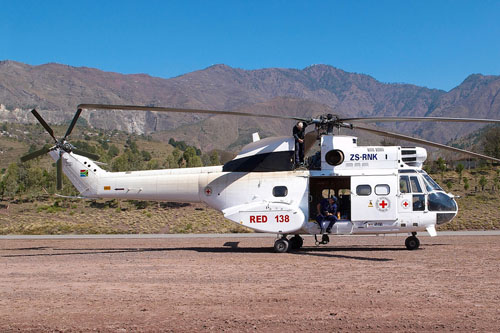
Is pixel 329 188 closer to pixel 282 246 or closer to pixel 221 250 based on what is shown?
pixel 282 246

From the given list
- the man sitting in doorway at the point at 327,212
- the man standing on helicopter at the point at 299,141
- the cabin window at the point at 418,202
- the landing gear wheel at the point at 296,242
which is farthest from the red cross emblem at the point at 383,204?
the landing gear wheel at the point at 296,242

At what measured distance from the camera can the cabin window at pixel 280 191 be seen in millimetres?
17875

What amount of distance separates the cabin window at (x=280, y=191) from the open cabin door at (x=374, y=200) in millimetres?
2371

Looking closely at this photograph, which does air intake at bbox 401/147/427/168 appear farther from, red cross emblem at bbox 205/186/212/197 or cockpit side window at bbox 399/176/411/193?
red cross emblem at bbox 205/186/212/197

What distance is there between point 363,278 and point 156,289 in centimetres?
507

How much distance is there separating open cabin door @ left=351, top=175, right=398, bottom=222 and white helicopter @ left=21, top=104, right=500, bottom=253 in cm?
3

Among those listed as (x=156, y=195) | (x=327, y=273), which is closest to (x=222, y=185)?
(x=156, y=195)

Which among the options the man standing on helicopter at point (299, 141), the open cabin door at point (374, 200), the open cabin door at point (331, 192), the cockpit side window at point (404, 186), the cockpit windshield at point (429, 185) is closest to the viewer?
the man standing on helicopter at point (299, 141)

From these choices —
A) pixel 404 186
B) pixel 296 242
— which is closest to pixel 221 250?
pixel 296 242

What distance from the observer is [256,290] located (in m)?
11.2

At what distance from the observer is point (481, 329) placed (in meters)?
8.05

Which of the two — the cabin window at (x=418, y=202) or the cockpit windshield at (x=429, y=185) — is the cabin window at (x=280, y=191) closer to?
the cabin window at (x=418, y=202)

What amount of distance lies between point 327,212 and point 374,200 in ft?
5.52

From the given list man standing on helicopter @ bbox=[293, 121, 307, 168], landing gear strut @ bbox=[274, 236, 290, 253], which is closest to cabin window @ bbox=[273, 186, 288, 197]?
man standing on helicopter @ bbox=[293, 121, 307, 168]
